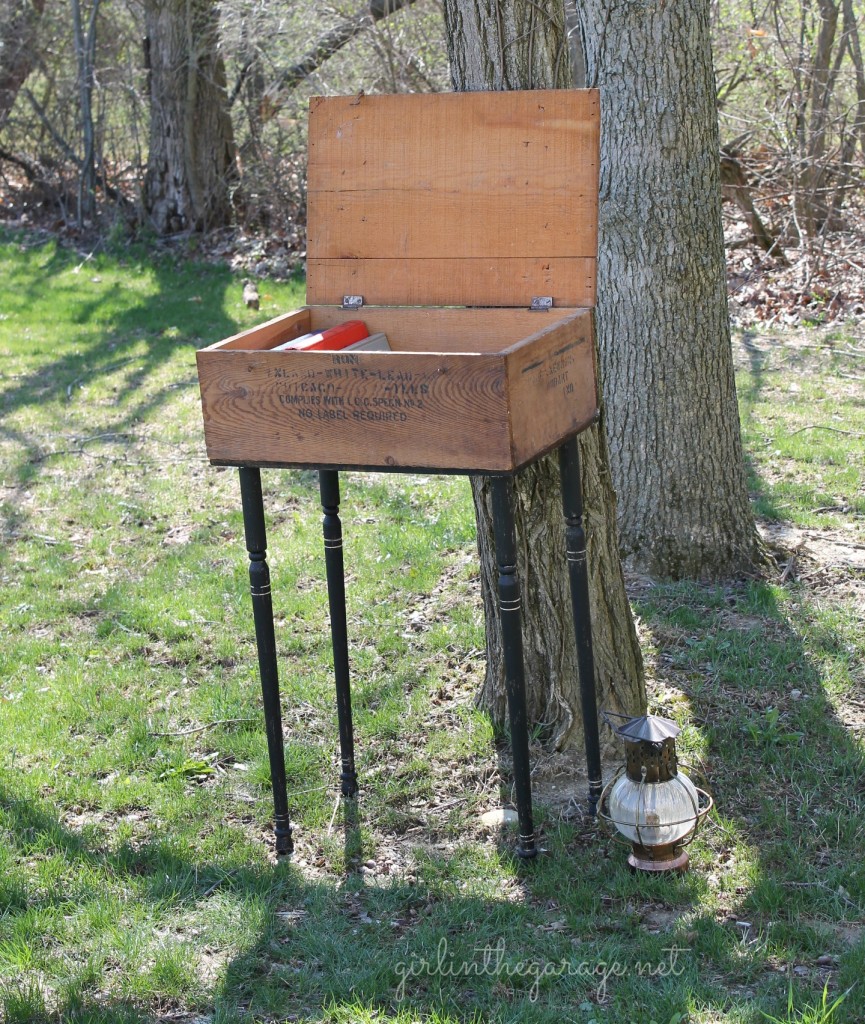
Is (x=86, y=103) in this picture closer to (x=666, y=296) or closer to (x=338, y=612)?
(x=666, y=296)

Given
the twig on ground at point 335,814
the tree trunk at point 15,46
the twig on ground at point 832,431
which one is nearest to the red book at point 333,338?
the twig on ground at point 335,814

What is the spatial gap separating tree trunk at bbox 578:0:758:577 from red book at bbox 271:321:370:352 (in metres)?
1.54

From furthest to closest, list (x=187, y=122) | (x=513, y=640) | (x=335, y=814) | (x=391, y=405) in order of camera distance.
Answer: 1. (x=187, y=122)
2. (x=335, y=814)
3. (x=513, y=640)
4. (x=391, y=405)

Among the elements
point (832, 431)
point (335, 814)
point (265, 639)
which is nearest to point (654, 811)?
point (335, 814)

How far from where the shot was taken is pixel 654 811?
111 inches

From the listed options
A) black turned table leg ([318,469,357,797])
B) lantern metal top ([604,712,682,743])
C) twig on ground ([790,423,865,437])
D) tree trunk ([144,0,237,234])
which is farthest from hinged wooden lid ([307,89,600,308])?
tree trunk ([144,0,237,234])

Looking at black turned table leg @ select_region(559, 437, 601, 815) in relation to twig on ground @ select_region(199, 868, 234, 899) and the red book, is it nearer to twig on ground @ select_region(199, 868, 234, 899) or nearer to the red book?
the red book

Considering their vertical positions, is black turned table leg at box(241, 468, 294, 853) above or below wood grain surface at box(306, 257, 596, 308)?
below

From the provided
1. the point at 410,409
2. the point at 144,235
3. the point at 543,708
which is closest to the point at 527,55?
the point at 410,409

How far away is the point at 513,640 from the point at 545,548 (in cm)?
58

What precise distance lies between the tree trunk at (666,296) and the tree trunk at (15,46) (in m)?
9.36

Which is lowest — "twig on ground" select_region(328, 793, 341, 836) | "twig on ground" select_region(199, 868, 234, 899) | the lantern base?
"twig on ground" select_region(328, 793, 341, 836)

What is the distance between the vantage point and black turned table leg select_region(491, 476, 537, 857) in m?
2.68

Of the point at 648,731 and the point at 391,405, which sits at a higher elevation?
the point at 391,405
